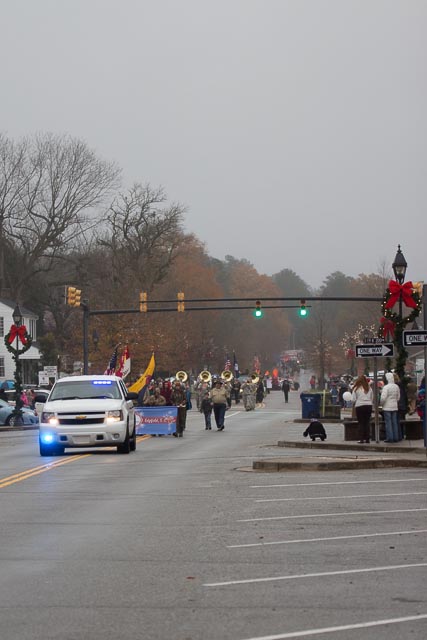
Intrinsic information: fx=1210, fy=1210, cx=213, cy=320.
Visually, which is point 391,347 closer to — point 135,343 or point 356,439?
point 356,439

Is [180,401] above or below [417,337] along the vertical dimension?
below

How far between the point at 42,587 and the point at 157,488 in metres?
8.86

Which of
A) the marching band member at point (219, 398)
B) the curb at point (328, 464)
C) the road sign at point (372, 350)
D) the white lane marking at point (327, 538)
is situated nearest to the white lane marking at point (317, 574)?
the white lane marking at point (327, 538)

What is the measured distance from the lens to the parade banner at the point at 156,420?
124ft

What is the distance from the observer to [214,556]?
11188 mm

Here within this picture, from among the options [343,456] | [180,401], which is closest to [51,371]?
[180,401]

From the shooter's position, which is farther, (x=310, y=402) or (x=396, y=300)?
(x=310, y=402)

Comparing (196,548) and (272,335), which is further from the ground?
(272,335)

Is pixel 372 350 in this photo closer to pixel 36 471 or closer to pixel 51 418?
pixel 51 418

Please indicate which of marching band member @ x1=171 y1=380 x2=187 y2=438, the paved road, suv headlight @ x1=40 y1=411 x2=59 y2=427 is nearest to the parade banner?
marching band member @ x1=171 y1=380 x2=187 y2=438

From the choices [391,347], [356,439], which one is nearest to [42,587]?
[391,347]

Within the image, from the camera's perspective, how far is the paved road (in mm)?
8141

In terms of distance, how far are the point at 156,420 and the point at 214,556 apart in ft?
88.0

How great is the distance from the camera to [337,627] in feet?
25.9
